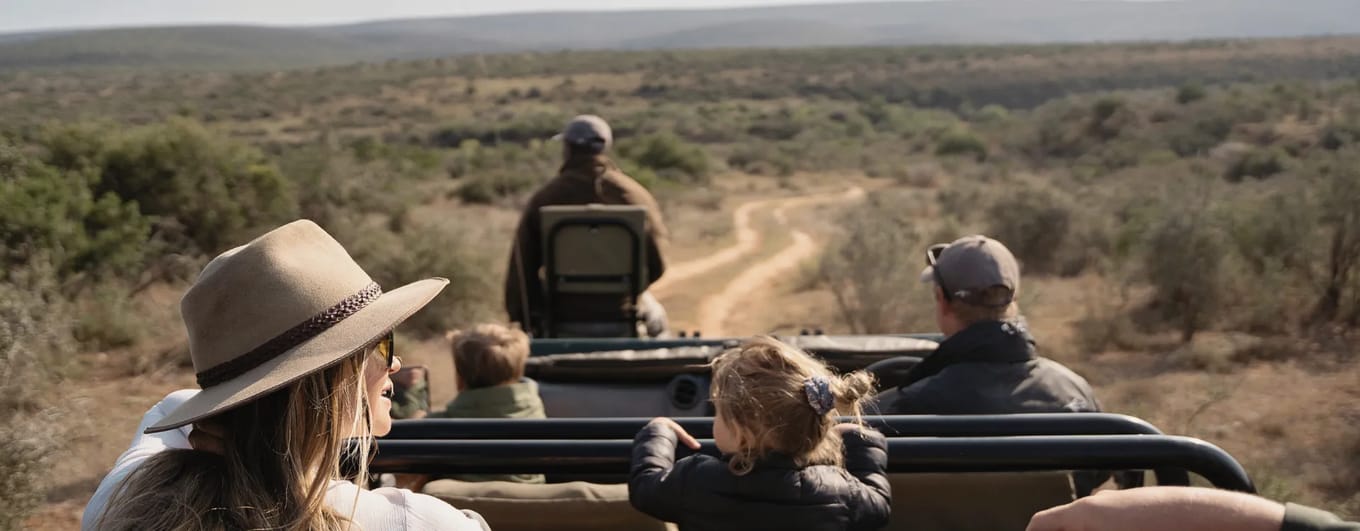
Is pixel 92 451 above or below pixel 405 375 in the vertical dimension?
below

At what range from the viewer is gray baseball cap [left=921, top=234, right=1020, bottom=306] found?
3.16m

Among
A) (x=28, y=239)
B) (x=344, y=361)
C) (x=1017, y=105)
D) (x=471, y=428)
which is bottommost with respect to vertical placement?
(x=1017, y=105)

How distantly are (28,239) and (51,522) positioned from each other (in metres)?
2.67

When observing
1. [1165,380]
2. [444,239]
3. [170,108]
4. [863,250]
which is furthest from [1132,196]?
[170,108]

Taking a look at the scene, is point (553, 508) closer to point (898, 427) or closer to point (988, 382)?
point (898, 427)

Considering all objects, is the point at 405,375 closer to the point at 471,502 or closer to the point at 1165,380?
the point at 471,502

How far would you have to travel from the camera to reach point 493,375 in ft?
11.4

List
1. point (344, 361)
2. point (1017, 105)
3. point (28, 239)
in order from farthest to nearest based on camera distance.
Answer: point (1017, 105)
point (28, 239)
point (344, 361)

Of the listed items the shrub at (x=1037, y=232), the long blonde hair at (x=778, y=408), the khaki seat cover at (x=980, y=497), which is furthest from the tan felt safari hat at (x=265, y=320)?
the shrub at (x=1037, y=232)

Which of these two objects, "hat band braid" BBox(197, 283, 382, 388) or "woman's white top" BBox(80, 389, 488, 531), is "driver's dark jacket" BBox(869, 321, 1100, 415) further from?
"hat band braid" BBox(197, 283, 382, 388)

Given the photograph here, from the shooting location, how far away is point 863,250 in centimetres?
1080

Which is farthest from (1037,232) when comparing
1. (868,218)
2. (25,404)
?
(25,404)

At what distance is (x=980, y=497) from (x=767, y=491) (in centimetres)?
56

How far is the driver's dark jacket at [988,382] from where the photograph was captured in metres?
2.97
